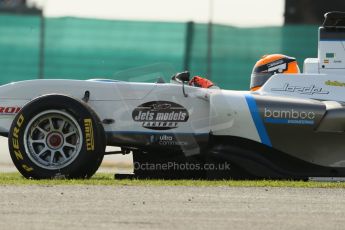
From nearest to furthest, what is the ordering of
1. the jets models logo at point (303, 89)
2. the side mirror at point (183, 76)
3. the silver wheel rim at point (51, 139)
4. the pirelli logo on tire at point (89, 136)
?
the pirelli logo on tire at point (89, 136)
the silver wheel rim at point (51, 139)
the side mirror at point (183, 76)
the jets models logo at point (303, 89)

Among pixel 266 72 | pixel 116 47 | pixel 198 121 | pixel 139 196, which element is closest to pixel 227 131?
pixel 198 121

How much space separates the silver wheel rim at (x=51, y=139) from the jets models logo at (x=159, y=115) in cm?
67

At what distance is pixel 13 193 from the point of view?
8.55 m

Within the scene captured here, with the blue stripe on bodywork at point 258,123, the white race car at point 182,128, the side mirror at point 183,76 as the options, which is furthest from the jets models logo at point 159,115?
the blue stripe on bodywork at point 258,123

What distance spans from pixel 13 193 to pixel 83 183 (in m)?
0.99

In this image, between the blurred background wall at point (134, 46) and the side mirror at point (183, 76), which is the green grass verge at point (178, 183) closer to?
the side mirror at point (183, 76)

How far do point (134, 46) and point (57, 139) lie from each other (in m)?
8.15


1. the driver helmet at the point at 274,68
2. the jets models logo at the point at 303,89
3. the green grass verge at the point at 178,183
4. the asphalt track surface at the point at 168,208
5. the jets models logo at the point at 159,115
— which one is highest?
the driver helmet at the point at 274,68

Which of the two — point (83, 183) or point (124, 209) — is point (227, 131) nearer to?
point (83, 183)

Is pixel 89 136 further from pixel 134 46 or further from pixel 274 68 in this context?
pixel 134 46

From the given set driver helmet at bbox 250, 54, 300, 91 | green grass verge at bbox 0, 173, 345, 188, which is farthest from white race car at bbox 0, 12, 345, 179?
driver helmet at bbox 250, 54, 300, 91

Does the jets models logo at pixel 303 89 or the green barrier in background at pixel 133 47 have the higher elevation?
the jets models logo at pixel 303 89

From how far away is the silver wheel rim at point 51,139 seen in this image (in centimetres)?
1009

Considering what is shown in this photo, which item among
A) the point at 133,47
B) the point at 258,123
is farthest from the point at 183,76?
the point at 133,47
